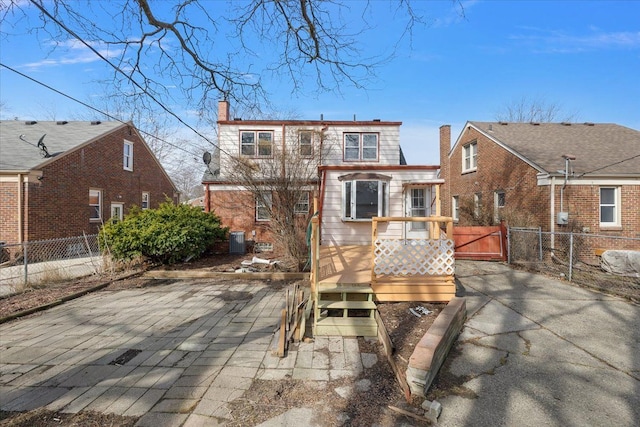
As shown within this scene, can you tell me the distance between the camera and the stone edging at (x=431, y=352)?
9.37 feet

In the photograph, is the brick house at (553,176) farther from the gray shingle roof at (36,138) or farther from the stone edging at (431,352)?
the gray shingle roof at (36,138)

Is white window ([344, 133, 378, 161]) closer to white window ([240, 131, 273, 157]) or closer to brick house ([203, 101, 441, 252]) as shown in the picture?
brick house ([203, 101, 441, 252])

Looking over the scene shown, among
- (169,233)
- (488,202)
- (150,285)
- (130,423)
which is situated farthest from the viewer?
(488,202)

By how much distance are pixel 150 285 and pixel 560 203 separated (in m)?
13.3

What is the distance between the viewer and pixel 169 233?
28.5 feet

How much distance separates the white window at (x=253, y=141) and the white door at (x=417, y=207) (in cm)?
711

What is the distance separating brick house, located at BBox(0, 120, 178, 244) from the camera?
10.9 meters

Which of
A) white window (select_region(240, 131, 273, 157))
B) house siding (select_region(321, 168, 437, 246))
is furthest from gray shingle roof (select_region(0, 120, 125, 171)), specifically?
house siding (select_region(321, 168, 437, 246))

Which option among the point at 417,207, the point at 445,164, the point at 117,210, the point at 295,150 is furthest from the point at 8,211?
the point at 445,164

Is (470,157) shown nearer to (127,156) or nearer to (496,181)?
(496,181)

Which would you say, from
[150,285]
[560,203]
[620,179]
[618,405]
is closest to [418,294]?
[618,405]

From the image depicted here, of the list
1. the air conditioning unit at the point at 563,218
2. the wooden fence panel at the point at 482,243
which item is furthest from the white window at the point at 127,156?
the air conditioning unit at the point at 563,218

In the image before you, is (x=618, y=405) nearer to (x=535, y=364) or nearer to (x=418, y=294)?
(x=535, y=364)

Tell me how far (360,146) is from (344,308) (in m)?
10.6
